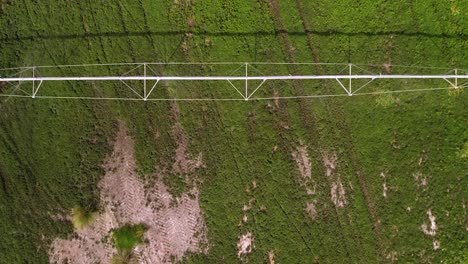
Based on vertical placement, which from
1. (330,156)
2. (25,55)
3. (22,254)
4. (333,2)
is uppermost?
(333,2)

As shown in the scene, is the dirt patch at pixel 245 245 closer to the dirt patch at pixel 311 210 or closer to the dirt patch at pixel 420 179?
the dirt patch at pixel 311 210

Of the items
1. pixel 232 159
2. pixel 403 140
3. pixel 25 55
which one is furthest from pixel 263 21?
pixel 25 55

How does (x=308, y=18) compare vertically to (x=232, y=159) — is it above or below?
above

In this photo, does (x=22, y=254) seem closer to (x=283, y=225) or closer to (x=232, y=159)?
(x=232, y=159)

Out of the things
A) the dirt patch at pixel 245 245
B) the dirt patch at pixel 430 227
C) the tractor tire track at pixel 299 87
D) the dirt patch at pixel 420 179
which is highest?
the tractor tire track at pixel 299 87

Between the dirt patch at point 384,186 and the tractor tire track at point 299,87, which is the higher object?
the tractor tire track at point 299,87

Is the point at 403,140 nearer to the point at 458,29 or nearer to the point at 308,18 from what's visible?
the point at 458,29

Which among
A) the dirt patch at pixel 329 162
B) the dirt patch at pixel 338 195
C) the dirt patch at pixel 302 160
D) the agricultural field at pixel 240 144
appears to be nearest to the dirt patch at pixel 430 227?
the agricultural field at pixel 240 144
